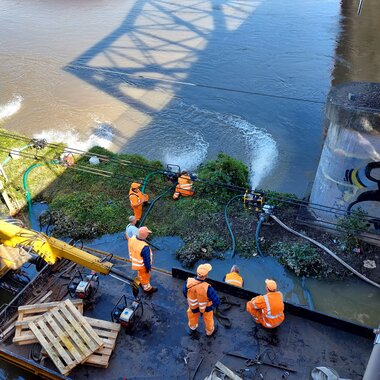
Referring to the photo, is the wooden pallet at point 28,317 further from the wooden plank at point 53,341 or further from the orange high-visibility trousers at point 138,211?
the orange high-visibility trousers at point 138,211

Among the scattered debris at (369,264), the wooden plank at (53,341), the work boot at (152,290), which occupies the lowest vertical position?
the scattered debris at (369,264)

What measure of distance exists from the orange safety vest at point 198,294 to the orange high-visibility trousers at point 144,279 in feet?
5.02

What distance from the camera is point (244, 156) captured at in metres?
17.3

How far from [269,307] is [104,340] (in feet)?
12.0

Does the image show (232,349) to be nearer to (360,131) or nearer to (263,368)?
(263,368)

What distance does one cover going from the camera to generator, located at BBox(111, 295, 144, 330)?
8.36 m

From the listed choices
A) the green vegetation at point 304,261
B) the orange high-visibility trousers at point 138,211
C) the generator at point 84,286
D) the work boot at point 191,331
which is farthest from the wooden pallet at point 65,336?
the green vegetation at point 304,261

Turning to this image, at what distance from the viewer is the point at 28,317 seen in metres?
8.69

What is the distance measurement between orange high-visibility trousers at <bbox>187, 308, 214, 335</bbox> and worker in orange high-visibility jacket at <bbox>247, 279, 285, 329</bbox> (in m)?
0.92

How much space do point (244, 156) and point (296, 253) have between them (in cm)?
671

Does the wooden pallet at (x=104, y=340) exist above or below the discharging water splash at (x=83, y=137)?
above

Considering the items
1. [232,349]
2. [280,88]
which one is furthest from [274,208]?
[280,88]

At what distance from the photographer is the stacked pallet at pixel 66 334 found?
7891 mm

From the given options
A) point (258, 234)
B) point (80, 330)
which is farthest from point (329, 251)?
point (80, 330)
